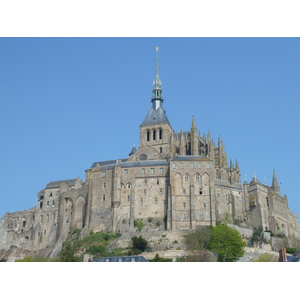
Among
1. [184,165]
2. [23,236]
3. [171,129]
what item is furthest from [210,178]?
[23,236]

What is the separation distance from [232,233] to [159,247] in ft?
32.3

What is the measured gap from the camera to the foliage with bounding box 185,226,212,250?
76750 mm

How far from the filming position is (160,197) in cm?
8812

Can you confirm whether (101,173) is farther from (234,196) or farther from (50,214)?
(234,196)

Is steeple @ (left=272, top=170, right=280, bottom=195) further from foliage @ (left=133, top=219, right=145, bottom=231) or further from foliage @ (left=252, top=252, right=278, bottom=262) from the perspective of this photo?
foliage @ (left=133, top=219, right=145, bottom=231)

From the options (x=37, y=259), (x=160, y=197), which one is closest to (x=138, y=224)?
(x=160, y=197)

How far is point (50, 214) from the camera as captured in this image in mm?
100188

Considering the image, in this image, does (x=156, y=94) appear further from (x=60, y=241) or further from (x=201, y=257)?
(x=201, y=257)

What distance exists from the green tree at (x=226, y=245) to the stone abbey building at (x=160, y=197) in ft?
25.4

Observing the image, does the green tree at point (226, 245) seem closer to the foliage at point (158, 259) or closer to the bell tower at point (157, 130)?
the foliage at point (158, 259)

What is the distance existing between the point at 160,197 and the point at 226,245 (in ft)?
54.1

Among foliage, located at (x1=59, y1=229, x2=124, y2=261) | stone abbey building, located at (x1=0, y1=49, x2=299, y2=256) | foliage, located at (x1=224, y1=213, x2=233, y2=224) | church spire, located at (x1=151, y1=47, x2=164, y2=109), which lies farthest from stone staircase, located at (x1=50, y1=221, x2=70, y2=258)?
church spire, located at (x1=151, y1=47, x2=164, y2=109)

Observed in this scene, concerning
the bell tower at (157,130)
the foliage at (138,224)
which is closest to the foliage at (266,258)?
the foliage at (138,224)

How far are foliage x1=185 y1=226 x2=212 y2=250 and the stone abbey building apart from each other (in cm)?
429
